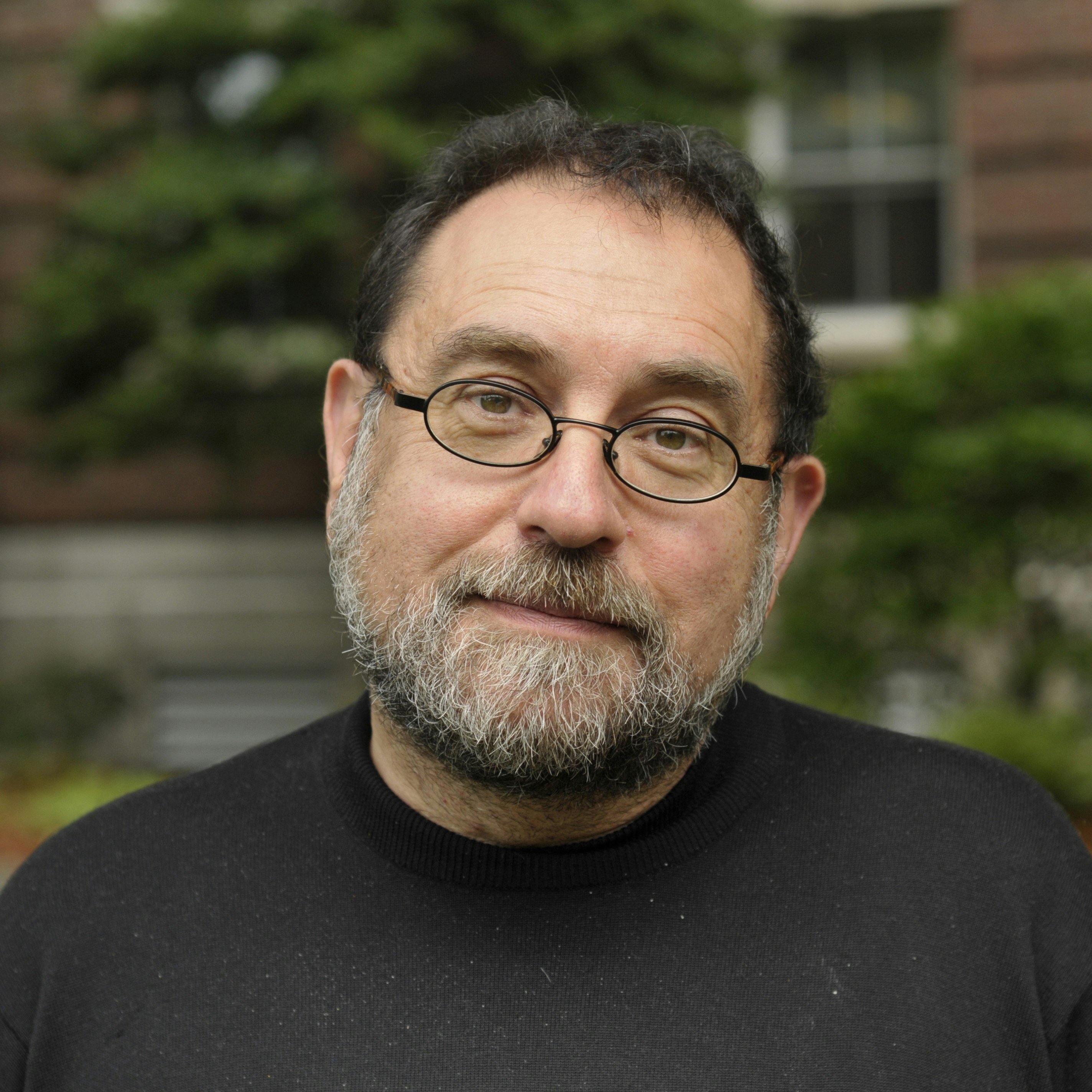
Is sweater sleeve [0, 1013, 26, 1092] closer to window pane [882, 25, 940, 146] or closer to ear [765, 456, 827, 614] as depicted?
ear [765, 456, 827, 614]

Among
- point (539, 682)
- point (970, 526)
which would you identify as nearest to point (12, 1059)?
point (539, 682)

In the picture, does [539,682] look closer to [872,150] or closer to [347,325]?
[347,325]

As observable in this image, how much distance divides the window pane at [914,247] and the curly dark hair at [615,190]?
22.8 ft

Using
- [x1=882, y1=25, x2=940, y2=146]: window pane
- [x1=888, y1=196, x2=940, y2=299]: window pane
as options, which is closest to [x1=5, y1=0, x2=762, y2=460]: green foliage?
[x1=882, y1=25, x2=940, y2=146]: window pane

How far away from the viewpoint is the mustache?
1.59 m

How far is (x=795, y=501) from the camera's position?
201cm

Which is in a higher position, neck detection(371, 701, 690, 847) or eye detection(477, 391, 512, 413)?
eye detection(477, 391, 512, 413)

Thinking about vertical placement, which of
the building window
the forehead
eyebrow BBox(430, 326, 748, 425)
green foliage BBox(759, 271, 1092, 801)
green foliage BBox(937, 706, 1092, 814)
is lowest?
green foliage BBox(937, 706, 1092, 814)

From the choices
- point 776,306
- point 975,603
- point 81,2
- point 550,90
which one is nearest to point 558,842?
point 776,306

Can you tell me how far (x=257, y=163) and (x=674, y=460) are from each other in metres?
5.56

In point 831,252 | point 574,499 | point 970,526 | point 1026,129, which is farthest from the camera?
point 831,252

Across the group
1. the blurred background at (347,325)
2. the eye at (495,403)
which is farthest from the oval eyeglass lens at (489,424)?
the blurred background at (347,325)

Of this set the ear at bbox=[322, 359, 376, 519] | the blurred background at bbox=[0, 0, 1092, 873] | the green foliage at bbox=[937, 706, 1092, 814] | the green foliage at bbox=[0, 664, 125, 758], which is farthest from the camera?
the green foliage at bbox=[0, 664, 125, 758]

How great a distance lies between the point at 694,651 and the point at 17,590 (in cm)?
788
